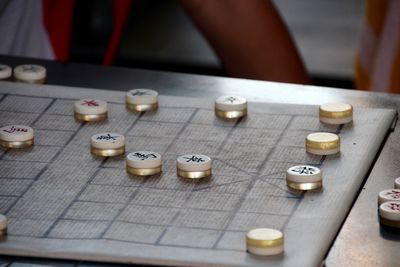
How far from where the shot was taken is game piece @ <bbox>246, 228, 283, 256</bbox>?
584mm

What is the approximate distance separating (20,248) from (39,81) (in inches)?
13.1

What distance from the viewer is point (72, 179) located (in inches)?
27.4

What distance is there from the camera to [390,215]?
631 mm

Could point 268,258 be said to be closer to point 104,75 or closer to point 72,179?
point 72,179

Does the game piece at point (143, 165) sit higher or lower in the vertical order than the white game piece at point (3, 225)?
lower

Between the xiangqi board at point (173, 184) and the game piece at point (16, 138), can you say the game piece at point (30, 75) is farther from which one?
the game piece at point (16, 138)

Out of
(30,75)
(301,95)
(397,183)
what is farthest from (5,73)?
(397,183)

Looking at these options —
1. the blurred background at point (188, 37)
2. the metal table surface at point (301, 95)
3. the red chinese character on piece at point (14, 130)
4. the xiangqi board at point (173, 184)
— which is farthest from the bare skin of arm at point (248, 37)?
the blurred background at point (188, 37)

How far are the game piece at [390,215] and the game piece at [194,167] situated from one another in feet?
0.40

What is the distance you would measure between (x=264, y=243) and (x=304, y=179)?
4.0 inches

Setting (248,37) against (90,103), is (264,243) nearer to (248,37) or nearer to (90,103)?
(90,103)

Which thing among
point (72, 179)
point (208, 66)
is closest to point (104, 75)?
point (72, 179)

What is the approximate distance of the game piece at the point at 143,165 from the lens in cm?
70

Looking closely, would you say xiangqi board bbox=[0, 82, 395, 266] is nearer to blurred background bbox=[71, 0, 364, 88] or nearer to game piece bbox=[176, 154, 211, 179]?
game piece bbox=[176, 154, 211, 179]
